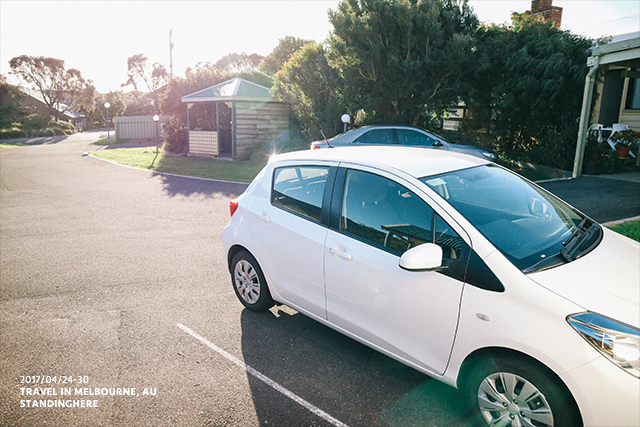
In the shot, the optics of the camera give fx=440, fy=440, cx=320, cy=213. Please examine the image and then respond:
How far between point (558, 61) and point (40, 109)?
6873 cm

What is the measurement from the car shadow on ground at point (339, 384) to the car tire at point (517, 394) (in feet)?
1.12

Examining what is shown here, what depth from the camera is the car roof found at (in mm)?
3541

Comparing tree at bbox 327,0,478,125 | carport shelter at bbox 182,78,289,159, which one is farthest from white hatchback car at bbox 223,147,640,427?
carport shelter at bbox 182,78,289,159

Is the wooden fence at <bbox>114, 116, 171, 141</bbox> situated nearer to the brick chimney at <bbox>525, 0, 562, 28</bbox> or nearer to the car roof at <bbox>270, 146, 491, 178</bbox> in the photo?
the brick chimney at <bbox>525, 0, 562, 28</bbox>

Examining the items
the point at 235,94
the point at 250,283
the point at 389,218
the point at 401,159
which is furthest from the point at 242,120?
the point at 389,218

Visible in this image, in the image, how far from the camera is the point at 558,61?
14.0m

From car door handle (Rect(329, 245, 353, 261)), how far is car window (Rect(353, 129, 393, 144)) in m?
9.55

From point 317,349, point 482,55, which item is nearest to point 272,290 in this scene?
point 317,349

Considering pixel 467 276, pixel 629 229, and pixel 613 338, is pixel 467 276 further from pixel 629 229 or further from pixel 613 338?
pixel 629 229

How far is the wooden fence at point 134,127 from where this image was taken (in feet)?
120

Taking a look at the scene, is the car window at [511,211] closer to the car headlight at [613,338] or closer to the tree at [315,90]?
the car headlight at [613,338]

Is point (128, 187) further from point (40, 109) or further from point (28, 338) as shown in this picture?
point (40, 109)

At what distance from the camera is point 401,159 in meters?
3.78

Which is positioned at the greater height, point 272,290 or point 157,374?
point 272,290
